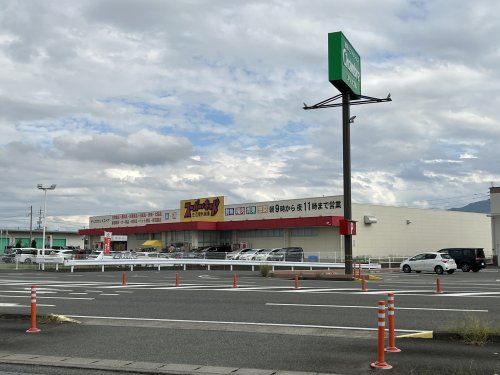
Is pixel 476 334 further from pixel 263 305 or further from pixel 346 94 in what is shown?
pixel 346 94

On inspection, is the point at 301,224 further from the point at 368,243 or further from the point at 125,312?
the point at 125,312

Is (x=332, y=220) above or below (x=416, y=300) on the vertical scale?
above

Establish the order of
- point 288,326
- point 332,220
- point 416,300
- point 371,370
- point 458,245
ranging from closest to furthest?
point 371,370
point 288,326
point 416,300
point 332,220
point 458,245

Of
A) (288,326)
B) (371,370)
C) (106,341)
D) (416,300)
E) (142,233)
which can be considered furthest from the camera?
(142,233)

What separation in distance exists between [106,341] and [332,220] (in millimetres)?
42677

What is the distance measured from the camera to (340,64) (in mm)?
28922

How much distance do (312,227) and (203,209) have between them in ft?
55.6

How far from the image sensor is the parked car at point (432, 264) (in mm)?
36562

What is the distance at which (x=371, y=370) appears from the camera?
8078 millimetres

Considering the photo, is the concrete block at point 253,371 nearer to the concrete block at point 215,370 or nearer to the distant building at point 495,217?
the concrete block at point 215,370

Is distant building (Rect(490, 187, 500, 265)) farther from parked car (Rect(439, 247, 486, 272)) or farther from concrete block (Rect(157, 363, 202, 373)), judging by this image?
concrete block (Rect(157, 363, 202, 373))

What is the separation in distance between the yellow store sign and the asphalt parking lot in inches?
1812

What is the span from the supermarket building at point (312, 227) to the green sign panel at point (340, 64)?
72.5 feet

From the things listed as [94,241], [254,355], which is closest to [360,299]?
[254,355]
